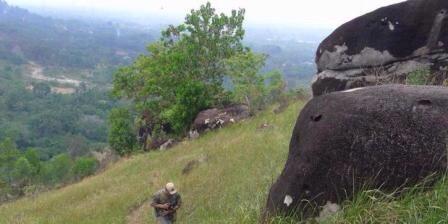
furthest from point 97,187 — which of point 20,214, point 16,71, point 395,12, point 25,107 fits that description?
point 16,71

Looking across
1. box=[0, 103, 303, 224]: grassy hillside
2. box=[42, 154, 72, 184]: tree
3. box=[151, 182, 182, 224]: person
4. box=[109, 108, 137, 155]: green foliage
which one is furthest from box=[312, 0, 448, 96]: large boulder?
box=[42, 154, 72, 184]: tree

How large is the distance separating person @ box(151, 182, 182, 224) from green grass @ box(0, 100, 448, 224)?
56 cm

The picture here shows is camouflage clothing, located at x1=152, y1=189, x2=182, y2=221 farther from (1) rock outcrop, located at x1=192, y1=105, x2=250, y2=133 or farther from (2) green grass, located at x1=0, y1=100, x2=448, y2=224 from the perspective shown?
(1) rock outcrop, located at x1=192, y1=105, x2=250, y2=133

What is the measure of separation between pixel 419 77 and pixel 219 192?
227 inches

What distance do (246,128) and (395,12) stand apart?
34.9ft

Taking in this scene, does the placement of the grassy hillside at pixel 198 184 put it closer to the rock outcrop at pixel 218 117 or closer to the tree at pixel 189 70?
the rock outcrop at pixel 218 117

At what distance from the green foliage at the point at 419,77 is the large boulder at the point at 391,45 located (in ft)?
1.13

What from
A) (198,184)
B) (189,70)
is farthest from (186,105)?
(198,184)

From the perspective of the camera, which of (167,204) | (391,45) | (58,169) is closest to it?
(167,204)

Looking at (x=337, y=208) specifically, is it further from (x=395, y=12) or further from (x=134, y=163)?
(x=134, y=163)

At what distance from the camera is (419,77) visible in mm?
13023

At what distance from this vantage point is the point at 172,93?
3344cm

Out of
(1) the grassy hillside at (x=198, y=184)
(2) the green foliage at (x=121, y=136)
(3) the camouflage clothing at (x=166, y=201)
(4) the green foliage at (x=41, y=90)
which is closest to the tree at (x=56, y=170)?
(2) the green foliage at (x=121, y=136)

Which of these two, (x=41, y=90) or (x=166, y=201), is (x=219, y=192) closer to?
(x=166, y=201)
